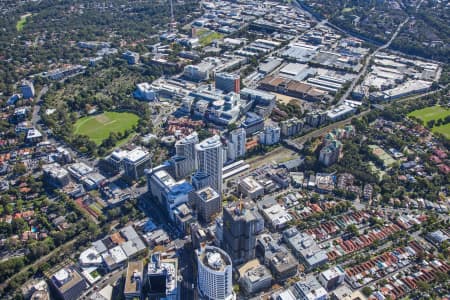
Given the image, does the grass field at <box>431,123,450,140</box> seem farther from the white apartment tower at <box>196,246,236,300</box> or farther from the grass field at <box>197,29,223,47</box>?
the grass field at <box>197,29,223,47</box>

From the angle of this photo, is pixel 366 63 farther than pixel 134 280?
Yes

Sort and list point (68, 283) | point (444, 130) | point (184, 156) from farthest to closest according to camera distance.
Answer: point (444, 130) → point (184, 156) → point (68, 283)

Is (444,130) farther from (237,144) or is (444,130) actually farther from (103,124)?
(103,124)

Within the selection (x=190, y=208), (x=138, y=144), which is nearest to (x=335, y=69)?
(x=138, y=144)

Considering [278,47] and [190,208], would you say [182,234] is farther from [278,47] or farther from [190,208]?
[278,47]

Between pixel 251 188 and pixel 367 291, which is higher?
pixel 251 188

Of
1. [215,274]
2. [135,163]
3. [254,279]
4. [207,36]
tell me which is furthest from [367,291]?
[207,36]
